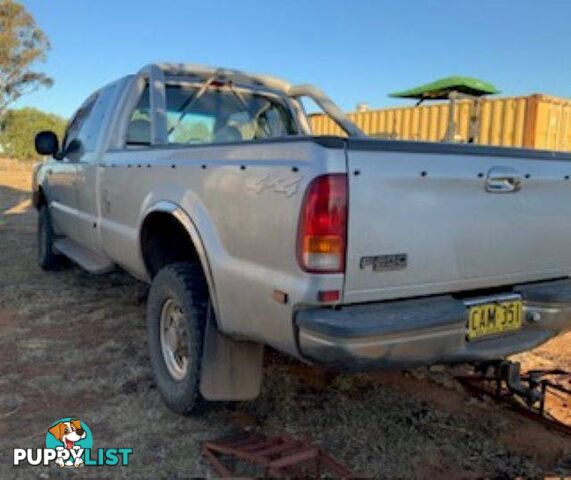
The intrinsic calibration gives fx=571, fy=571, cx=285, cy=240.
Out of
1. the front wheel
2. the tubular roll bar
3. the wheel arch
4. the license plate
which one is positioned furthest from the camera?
the tubular roll bar

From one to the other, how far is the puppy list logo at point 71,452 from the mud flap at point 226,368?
53 cm

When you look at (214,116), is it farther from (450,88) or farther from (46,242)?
(450,88)

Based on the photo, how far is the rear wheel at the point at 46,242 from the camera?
6191mm

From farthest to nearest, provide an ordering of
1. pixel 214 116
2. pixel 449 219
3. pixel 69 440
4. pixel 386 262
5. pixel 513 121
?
pixel 513 121 < pixel 214 116 < pixel 69 440 < pixel 449 219 < pixel 386 262

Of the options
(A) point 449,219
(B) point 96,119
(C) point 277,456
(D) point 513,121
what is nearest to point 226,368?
(C) point 277,456

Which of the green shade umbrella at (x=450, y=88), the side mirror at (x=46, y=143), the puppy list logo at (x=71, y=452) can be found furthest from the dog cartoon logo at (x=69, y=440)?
the green shade umbrella at (x=450, y=88)

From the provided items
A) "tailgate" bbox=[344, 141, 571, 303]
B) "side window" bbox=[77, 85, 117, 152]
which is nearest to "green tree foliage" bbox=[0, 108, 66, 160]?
"side window" bbox=[77, 85, 117, 152]

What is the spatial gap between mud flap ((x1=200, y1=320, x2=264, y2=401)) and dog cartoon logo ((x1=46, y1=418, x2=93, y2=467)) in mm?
672

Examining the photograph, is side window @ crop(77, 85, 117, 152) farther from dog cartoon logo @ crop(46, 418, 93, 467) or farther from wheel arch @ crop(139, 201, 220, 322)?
dog cartoon logo @ crop(46, 418, 93, 467)

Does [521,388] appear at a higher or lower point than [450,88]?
lower

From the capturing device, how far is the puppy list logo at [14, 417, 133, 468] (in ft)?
8.91

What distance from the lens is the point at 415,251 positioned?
7.56ft

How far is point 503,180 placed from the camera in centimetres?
256

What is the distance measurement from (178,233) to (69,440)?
4.08 feet
